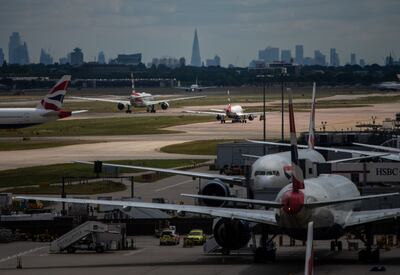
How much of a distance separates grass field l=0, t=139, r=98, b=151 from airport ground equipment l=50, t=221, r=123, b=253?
89.9 metres

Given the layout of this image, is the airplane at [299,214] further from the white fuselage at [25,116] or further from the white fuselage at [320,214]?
the white fuselage at [25,116]

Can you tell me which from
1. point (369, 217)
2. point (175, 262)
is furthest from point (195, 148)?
point (369, 217)

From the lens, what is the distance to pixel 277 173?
79250 mm

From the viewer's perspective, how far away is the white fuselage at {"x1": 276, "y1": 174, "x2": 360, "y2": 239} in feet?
182

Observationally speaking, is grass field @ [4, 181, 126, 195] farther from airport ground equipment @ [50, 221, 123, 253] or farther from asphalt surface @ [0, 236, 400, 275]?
airport ground equipment @ [50, 221, 123, 253]

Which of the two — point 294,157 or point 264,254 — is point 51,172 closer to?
point 264,254

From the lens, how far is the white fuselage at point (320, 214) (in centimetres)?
5553

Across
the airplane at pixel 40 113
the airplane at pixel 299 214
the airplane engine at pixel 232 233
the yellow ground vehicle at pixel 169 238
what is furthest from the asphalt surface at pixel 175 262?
the airplane at pixel 40 113

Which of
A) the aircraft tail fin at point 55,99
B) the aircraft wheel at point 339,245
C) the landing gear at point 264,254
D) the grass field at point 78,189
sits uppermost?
the aircraft tail fin at point 55,99

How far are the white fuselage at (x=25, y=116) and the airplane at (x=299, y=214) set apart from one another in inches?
4761

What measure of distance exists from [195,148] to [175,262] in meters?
93.4

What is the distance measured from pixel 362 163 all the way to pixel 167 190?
2308 cm

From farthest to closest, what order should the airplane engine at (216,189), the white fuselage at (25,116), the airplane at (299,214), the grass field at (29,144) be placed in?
the white fuselage at (25,116) → the grass field at (29,144) → the airplane engine at (216,189) → the airplane at (299,214)

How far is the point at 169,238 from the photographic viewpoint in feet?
243
